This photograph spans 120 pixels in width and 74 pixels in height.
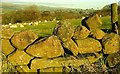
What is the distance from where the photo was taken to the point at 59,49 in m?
5.39

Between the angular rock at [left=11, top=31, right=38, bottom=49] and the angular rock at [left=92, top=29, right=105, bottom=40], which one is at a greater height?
the angular rock at [left=92, top=29, right=105, bottom=40]

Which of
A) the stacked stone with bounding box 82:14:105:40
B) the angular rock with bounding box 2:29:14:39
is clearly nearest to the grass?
the angular rock with bounding box 2:29:14:39

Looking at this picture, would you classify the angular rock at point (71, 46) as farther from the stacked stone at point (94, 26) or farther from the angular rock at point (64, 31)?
the stacked stone at point (94, 26)

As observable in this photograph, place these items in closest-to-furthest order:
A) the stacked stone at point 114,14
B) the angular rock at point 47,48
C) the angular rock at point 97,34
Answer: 1. the angular rock at point 47,48
2. the angular rock at point 97,34
3. the stacked stone at point 114,14

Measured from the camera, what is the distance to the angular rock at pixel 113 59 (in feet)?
18.2

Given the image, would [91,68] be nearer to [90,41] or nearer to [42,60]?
[90,41]

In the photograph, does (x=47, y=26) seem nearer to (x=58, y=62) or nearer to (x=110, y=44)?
(x=58, y=62)

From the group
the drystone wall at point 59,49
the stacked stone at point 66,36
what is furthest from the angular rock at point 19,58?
the stacked stone at point 66,36

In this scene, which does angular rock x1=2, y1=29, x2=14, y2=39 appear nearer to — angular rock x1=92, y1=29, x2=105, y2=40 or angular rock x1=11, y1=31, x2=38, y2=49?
angular rock x1=11, y1=31, x2=38, y2=49

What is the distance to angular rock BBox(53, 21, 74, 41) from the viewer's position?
543 cm

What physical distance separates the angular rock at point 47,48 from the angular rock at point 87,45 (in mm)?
371

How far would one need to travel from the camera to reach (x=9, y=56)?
5.42m

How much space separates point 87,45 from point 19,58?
1311 mm

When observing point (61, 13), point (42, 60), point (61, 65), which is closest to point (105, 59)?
point (61, 65)
